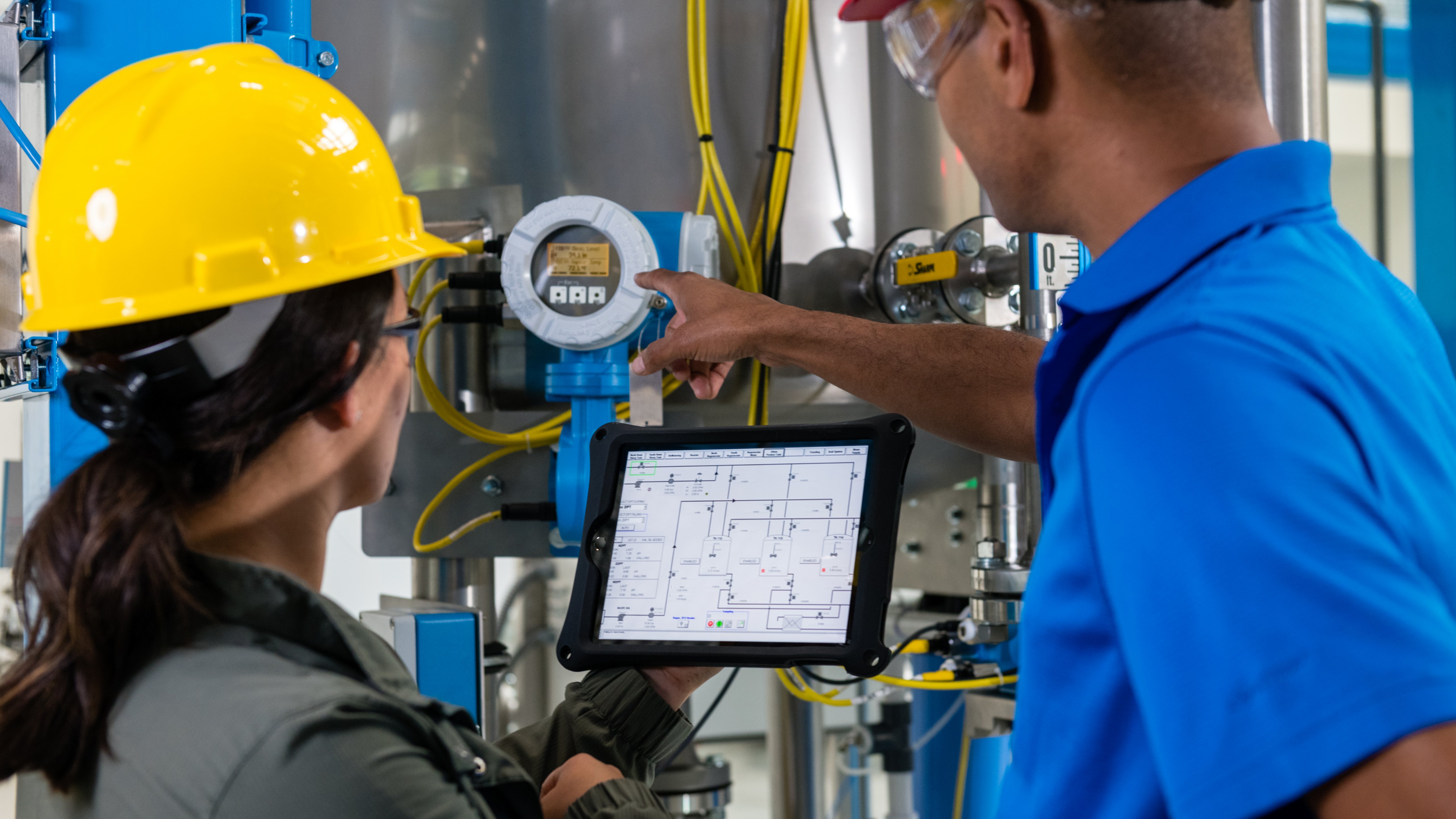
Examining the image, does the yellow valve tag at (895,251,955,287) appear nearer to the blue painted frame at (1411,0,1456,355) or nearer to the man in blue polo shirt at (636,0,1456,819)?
the man in blue polo shirt at (636,0,1456,819)

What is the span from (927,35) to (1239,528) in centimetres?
39

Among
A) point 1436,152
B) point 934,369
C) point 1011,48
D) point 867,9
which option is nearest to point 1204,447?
point 1011,48

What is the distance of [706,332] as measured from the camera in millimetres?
1197

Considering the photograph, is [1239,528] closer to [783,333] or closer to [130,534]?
[130,534]

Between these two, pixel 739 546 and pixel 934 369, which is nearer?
pixel 739 546


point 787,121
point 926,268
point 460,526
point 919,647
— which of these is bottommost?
point 919,647

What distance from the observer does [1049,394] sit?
2.21 ft

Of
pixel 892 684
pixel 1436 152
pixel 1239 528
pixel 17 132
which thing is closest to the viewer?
pixel 1239 528

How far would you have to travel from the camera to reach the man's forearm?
1158 millimetres

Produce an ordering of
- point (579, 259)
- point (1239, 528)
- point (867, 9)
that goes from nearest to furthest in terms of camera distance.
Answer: point (1239, 528) < point (867, 9) < point (579, 259)

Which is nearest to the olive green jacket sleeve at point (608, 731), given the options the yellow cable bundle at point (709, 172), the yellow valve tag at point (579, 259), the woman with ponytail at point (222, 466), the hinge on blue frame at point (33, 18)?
the woman with ponytail at point (222, 466)

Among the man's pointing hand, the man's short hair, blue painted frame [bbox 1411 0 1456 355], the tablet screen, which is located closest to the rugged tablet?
the tablet screen

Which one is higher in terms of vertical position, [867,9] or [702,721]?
[867,9]

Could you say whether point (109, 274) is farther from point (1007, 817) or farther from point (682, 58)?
point (682, 58)
